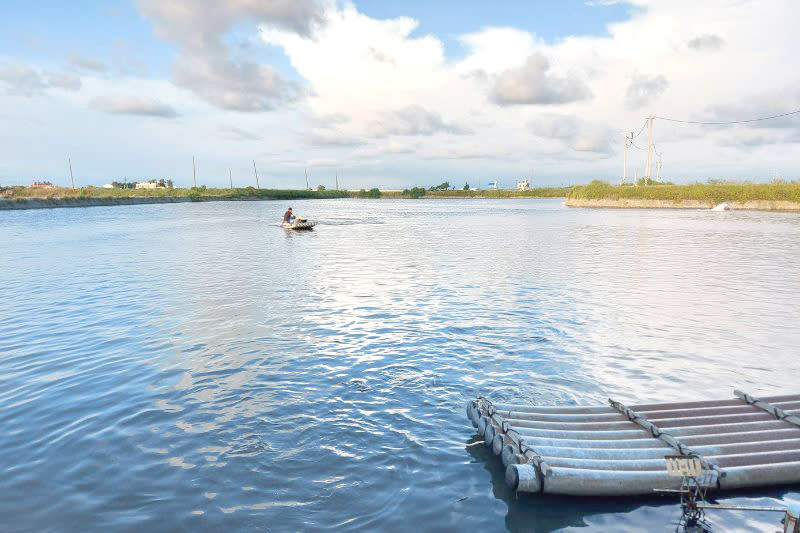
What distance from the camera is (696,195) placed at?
114875mm

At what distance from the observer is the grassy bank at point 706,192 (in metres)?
103

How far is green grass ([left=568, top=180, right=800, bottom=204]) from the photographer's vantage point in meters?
103

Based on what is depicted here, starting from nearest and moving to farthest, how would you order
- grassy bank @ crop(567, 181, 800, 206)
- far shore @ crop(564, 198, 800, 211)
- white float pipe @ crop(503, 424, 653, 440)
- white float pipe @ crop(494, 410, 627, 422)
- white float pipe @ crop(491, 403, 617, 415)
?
white float pipe @ crop(503, 424, 653, 440), white float pipe @ crop(494, 410, 627, 422), white float pipe @ crop(491, 403, 617, 415), grassy bank @ crop(567, 181, 800, 206), far shore @ crop(564, 198, 800, 211)

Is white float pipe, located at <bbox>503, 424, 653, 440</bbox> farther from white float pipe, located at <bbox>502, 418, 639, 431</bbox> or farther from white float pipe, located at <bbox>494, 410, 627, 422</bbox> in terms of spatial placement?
white float pipe, located at <bbox>494, 410, 627, 422</bbox>

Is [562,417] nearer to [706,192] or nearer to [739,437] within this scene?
[739,437]

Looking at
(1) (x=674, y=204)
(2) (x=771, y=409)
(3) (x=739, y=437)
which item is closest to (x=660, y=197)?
(1) (x=674, y=204)

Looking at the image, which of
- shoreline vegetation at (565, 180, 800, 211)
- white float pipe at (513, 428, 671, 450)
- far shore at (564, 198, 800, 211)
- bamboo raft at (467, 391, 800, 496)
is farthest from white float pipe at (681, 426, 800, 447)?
far shore at (564, 198, 800, 211)

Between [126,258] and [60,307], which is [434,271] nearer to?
[60,307]

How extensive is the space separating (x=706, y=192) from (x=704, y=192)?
0.41 metres

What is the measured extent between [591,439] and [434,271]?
80.8 ft

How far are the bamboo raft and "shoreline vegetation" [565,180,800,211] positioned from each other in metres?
115

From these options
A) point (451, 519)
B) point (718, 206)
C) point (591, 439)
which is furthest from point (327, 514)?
point (718, 206)

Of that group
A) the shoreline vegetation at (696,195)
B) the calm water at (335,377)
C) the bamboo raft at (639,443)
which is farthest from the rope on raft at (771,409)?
the shoreline vegetation at (696,195)

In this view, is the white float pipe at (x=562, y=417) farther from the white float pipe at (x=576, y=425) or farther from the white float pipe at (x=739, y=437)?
the white float pipe at (x=739, y=437)
